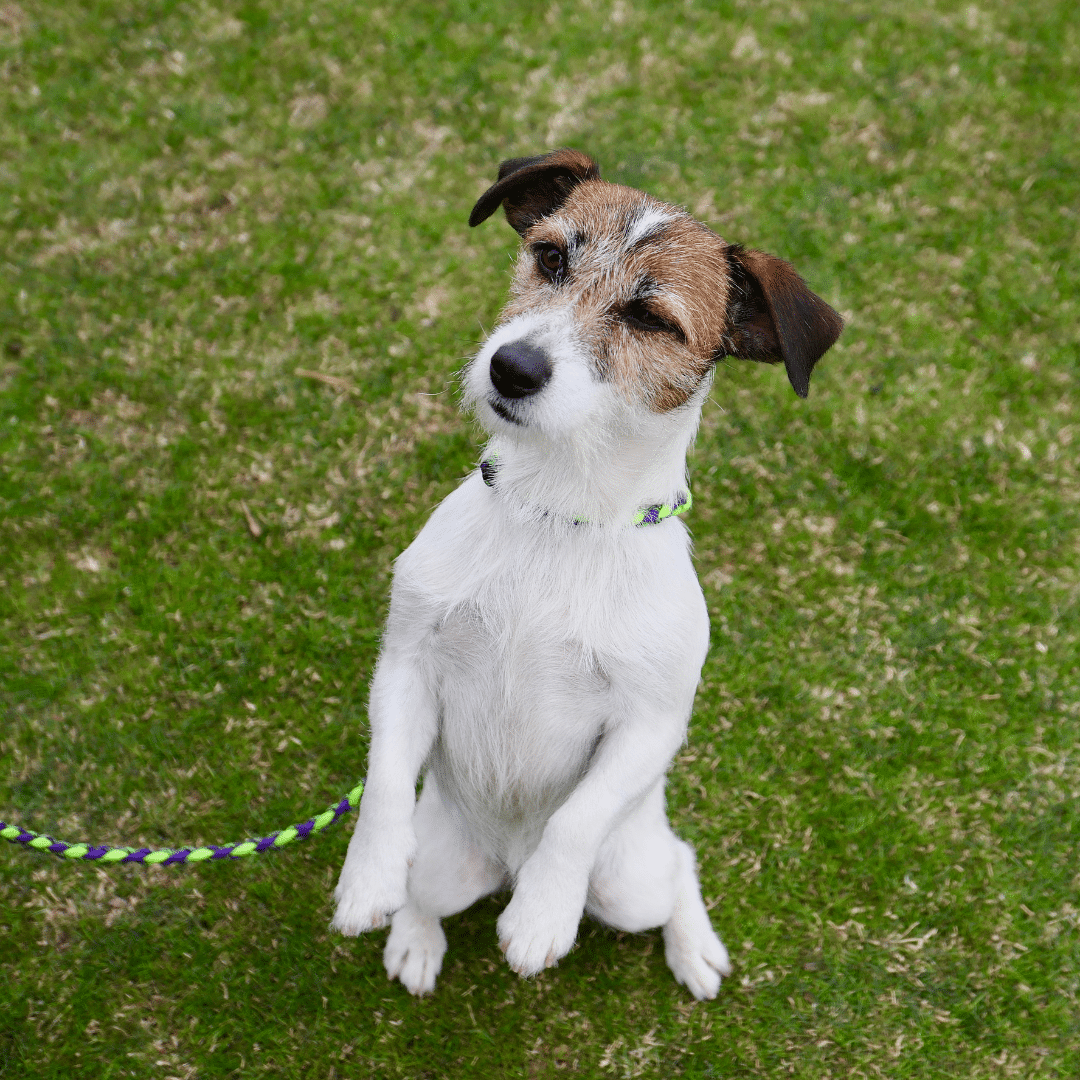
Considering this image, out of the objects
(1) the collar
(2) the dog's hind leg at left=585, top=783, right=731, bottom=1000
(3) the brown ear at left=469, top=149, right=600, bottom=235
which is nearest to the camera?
(1) the collar

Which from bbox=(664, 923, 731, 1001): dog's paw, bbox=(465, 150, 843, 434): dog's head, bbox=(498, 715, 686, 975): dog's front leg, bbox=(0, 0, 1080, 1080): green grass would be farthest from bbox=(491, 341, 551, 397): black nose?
bbox=(664, 923, 731, 1001): dog's paw

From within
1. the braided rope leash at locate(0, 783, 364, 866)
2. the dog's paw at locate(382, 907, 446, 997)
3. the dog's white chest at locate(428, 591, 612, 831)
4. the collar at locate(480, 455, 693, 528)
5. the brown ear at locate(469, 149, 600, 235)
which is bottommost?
the dog's paw at locate(382, 907, 446, 997)

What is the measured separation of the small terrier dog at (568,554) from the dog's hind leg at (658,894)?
0.23 m

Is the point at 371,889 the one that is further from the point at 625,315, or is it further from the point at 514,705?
the point at 625,315

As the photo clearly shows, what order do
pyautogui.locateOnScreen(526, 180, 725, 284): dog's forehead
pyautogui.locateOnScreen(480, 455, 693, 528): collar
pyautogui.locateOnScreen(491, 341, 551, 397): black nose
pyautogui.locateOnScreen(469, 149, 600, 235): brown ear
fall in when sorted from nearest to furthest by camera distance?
1. pyautogui.locateOnScreen(491, 341, 551, 397): black nose
2. pyautogui.locateOnScreen(526, 180, 725, 284): dog's forehead
3. pyautogui.locateOnScreen(480, 455, 693, 528): collar
4. pyautogui.locateOnScreen(469, 149, 600, 235): brown ear

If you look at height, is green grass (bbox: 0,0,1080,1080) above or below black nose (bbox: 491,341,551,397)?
below

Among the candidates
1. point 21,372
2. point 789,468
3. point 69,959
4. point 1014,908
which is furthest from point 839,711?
point 21,372

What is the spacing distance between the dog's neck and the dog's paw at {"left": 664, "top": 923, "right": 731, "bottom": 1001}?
2.39m

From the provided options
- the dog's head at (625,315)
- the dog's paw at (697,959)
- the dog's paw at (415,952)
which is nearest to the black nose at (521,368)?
the dog's head at (625,315)

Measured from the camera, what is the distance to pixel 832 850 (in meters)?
4.97

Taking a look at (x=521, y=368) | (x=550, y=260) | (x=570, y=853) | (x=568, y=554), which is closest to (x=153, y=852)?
(x=570, y=853)

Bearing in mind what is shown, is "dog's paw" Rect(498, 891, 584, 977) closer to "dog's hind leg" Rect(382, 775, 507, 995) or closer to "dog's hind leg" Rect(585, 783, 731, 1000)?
"dog's hind leg" Rect(585, 783, 731, 1000)

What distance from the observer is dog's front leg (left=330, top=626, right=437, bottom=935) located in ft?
10.6

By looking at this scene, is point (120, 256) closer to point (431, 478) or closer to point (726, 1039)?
point (431, 478)
